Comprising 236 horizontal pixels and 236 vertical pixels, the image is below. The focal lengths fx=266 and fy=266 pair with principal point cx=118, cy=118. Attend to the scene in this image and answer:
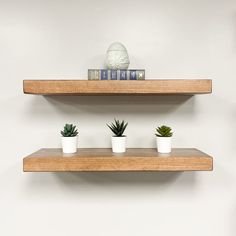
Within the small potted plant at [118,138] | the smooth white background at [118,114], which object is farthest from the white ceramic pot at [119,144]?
the smooth white background at [118,114]

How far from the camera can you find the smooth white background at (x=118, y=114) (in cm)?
96

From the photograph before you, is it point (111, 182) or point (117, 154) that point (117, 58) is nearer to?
point (117, 154)

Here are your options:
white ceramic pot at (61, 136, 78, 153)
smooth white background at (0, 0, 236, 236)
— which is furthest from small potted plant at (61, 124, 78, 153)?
smooth white background at (0, 0, 236, 236)

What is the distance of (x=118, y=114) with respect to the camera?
967 mm

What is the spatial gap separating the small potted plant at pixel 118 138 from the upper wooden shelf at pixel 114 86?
0.45 ft

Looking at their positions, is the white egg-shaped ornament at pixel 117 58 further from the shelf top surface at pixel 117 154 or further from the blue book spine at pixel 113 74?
the shelf top surface at pixel 117 154

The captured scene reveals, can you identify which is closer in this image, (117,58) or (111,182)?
(117,58)

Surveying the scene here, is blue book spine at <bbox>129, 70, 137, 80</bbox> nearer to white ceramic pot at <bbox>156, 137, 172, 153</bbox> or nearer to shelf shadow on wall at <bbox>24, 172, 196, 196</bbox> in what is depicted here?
white ceramic pot at <bbox>156, 137, 172, 153</bbox>

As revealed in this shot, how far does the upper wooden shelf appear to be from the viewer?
2.63 feet

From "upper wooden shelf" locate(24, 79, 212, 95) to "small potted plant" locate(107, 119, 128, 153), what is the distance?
14cm

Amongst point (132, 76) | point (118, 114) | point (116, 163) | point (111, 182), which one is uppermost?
point (132, 76)

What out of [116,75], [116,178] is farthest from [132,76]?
[116,178]

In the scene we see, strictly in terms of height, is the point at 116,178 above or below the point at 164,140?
below

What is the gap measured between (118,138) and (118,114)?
13 centimetres
